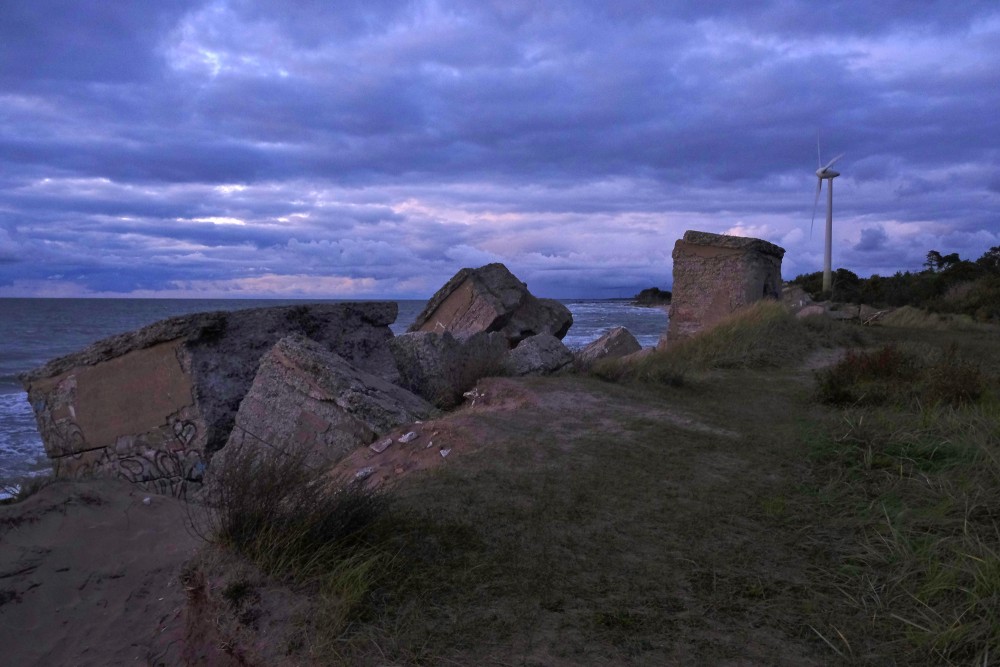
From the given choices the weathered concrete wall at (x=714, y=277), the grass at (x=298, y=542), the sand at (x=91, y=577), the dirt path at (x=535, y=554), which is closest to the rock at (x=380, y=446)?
the dirt path at (x=535, y=554)

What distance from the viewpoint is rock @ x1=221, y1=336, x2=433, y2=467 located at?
6035mm

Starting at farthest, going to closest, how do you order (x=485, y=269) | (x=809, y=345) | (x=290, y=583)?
(x=485, y=269) → (x=809, y=345) → (x=290, y=583)

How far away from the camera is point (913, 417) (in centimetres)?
595

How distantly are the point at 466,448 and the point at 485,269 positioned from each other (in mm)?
8875

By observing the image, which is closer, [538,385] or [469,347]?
[538,385]

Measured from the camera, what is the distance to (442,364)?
28.1ft

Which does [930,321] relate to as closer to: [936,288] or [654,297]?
[936,288]

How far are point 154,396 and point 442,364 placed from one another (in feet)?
10.1

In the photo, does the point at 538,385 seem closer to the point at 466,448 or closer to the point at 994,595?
the point at 466,448

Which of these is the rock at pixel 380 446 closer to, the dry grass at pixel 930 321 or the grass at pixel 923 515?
the grass at pixel 923 515

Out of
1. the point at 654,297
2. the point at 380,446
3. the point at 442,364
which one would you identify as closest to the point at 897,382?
the point at 442,364

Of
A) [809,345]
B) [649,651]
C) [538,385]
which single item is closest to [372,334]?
[538,385]

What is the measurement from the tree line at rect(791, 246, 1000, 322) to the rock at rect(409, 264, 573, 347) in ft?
48.0

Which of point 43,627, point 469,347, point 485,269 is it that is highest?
point 485,269
